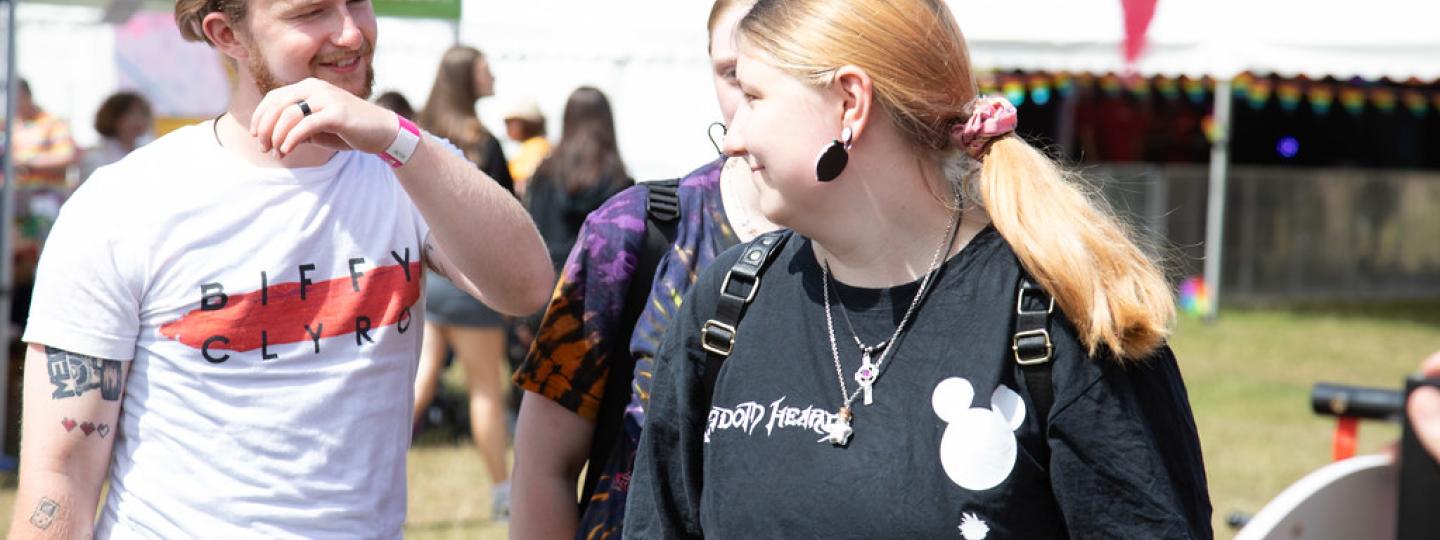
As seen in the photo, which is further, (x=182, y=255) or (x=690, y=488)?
(x=182, y=255)

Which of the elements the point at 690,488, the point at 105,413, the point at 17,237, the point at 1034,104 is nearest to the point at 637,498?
the point at 690,488

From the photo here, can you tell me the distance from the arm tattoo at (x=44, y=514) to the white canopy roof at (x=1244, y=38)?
379 inches

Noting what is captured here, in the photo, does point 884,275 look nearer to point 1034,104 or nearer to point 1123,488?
point 1123,488

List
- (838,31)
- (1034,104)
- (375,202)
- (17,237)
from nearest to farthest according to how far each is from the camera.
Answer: (838,31) < (375,202) < (17,237) < (1034,104)

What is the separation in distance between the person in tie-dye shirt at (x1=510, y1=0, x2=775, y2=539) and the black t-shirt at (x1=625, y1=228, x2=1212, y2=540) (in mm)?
516

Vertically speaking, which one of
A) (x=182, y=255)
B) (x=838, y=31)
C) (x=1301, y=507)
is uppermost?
(x=838, y=31)

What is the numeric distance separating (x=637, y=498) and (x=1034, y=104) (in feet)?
46.7

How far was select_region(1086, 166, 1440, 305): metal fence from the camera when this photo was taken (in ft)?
46.6

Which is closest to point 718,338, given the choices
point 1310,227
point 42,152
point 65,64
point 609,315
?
point 609,315

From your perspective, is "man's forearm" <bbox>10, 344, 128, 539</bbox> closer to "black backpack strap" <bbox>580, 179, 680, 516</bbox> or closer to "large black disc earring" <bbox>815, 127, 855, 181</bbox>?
"black backpack strap" <bbox>580, 179, 680, 516</bbox>

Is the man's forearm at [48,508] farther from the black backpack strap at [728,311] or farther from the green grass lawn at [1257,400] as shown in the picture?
the green grass lawn at [1257,400]

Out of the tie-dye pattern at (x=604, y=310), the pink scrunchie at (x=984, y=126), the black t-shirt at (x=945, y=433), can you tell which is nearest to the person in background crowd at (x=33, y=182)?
the tie-dye pattern at (x=604, y=310)

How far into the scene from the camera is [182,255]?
2.18 metres

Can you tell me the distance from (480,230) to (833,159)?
0.66 meters
